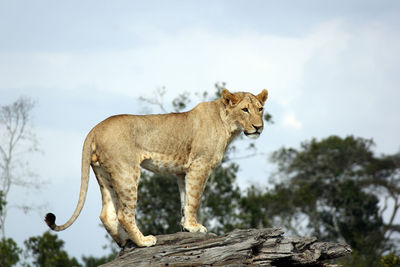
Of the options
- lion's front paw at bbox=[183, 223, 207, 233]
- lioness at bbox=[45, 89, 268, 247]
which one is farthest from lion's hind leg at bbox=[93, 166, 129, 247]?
lion's front paw at bbox=[183, 223, 207, 233]

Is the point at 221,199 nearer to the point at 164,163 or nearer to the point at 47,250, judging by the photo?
the point at 47,250

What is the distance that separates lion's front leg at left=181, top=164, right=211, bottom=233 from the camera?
9401mm

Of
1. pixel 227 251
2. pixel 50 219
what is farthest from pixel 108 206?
pixel 227 251

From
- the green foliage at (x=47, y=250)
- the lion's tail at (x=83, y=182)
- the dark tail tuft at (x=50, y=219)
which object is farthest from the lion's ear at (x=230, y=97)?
the green foliage at (x=47, y=250)

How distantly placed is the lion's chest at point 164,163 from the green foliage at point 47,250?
1456 centimetres

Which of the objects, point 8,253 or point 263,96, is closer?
point 263,96

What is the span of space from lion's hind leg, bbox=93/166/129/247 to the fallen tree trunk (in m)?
0.35

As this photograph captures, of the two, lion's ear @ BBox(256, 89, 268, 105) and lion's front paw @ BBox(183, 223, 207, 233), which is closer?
lion's front paw @ BBox(183, 223, 207, 233)

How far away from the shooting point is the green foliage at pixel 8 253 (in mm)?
22359

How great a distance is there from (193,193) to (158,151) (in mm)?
876

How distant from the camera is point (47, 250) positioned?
23141mm

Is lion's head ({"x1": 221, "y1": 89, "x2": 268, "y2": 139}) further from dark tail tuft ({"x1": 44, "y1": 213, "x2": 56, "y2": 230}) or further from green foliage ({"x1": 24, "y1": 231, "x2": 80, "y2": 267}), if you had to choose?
green foliage ({"x1": 24, "y1": 231, "x2": 80, "y2": 267})

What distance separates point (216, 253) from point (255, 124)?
2133mm

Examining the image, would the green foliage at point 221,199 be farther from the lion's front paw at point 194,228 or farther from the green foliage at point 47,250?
the lion's front paw at point 194,228
